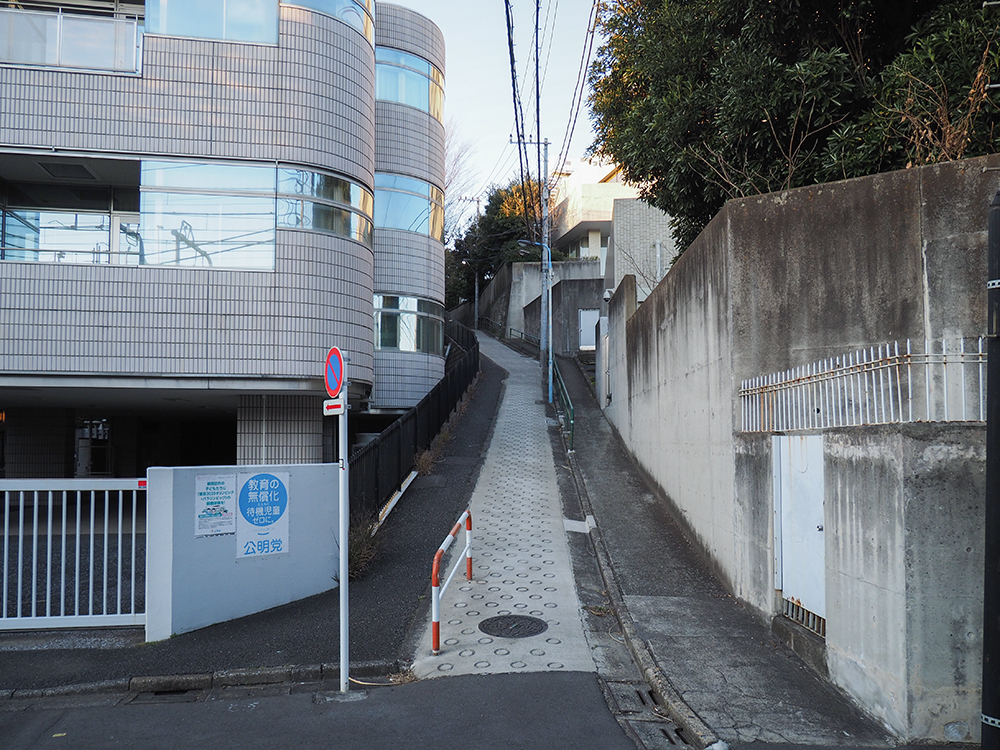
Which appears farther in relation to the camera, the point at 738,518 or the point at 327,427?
the point at 327,427

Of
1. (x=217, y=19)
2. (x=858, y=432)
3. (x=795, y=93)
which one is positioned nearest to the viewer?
(x=858, y=432)

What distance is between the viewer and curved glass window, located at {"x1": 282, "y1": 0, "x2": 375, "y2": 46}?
39.0 ft

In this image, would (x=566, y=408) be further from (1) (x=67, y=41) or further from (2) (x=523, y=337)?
(2) (x=523, y=337)

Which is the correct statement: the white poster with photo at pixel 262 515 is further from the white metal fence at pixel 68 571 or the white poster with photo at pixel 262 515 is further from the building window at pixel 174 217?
the building window at pixel 174 217

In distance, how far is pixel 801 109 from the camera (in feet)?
28.8

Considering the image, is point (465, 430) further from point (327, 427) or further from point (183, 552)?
point (183, 552)

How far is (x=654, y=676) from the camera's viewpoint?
19.4 feet

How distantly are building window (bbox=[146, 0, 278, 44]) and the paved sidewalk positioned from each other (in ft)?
28.2

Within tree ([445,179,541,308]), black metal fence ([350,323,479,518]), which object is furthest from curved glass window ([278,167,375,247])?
tree ([445,179,541,308])

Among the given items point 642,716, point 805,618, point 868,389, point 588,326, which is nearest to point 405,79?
point 868,389

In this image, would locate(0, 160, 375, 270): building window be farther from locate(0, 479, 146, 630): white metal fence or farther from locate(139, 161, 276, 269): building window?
locate(0, 479, 146, 630): white metal fence

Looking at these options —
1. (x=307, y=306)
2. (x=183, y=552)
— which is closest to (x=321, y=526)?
(x=183, y=552)

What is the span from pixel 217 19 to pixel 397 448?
7.64 meters

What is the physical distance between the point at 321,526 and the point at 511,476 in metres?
6.42
